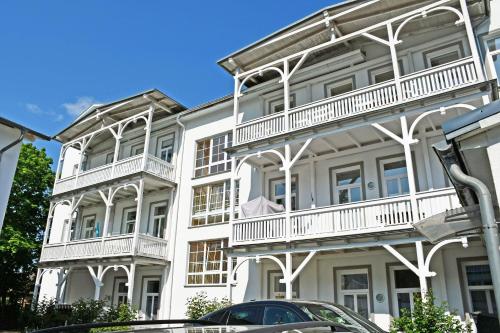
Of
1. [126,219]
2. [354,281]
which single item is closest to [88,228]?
[126,219]

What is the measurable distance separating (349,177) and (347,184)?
304 mm

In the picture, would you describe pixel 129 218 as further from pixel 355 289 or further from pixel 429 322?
pixel 429 322

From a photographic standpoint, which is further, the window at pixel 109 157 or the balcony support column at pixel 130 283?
the window at pixel 109 157

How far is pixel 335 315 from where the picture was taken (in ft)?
23.2

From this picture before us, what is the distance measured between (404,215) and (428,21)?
7.44 metres

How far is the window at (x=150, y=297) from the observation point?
19261 millimetres

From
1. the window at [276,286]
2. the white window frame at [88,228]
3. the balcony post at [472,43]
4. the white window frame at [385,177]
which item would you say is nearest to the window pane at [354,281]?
the window at [276,286]

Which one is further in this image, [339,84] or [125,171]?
[125,171]

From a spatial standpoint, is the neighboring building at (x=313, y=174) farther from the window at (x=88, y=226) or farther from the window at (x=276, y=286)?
the window at (x=88, y=226)

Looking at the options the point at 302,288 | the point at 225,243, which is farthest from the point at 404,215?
the point at 225,243

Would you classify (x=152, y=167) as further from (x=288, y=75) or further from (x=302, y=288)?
(x=302, y=288)

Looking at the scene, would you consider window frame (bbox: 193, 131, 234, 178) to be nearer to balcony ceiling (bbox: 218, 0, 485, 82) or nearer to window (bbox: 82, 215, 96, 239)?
balcony ceiling (bbox: 218, 0, 485, 82)

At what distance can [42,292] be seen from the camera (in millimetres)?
25188

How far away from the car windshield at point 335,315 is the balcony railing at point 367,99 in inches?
311
